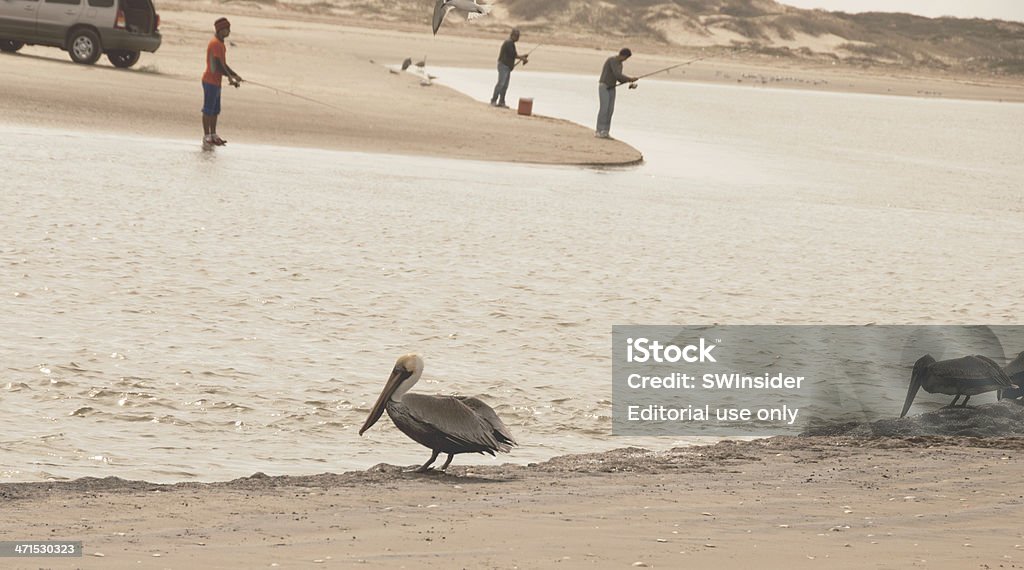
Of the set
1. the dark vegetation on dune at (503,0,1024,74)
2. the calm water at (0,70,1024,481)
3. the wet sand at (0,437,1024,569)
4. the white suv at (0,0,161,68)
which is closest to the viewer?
the wet sand at (0,437,1024,569)

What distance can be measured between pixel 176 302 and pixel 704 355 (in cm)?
365

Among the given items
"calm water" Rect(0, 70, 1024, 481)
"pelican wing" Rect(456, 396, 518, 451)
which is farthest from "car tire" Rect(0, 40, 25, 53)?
"pelican wing" Rect(456, 396, 518, 451)

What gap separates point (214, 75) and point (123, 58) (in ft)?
32.8

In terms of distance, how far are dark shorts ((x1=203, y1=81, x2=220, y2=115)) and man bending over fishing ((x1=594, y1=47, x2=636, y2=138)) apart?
25.6ft

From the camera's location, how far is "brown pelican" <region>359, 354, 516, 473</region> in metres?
6.29

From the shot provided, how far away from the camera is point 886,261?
49.2ft

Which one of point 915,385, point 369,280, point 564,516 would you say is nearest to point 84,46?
point 369,280

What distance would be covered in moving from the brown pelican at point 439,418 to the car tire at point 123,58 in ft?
74.5

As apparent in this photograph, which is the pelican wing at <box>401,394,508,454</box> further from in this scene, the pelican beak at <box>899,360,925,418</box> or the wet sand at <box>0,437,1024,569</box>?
the pelican beak at <box>899,360,925,418</box>

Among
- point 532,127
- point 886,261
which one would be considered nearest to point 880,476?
point 886,261

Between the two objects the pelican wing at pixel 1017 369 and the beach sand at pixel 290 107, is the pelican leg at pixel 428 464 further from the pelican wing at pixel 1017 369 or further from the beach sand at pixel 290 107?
the beach sand at pixel 290 107

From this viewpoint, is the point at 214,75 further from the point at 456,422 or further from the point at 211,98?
the point at 456,422

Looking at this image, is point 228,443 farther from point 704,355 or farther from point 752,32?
point 752,32

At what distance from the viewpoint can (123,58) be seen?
27969 mm
